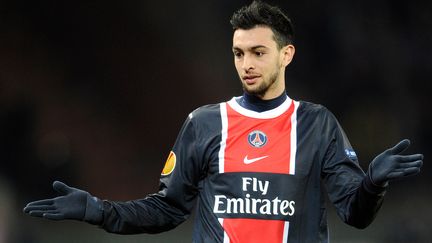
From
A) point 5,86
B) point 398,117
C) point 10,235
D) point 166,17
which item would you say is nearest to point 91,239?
point 10,235

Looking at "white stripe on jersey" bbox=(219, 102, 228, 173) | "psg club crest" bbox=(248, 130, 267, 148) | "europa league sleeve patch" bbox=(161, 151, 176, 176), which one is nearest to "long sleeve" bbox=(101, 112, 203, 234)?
"europa league sleeve patch" bbox=(161, 151, 176, 176)

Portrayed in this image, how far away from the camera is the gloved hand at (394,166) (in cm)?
248

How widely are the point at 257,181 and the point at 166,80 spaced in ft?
11.8

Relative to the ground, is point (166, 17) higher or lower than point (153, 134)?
higher

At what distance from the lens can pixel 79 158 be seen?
6039mm

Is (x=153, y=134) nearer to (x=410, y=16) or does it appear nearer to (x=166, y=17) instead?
(x=166, y=17)

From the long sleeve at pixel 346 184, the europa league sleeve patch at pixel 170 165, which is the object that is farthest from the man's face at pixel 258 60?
the europa league sleeve patch at pixel 170 165

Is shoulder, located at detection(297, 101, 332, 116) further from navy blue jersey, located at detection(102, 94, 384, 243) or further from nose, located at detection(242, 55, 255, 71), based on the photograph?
nose, located at detection(242, 55, 255, 71)

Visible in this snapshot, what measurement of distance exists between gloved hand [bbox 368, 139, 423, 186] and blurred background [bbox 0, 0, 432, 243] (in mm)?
3514

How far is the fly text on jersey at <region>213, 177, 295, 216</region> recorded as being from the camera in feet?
9.01

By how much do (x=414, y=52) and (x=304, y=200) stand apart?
377 centimetres

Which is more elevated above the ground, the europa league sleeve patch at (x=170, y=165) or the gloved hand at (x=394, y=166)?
the gloved hand at (x=394, y=166)

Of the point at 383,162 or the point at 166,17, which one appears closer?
the point at 383,162

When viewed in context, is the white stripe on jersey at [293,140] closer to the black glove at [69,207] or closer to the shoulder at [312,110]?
the shoulder at [312,110]
